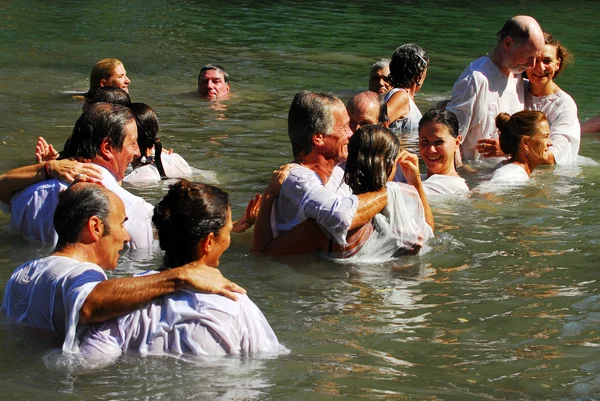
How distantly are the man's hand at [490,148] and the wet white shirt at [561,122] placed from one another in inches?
28.4

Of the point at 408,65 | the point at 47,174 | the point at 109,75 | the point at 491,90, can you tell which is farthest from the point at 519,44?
the point at 47,174

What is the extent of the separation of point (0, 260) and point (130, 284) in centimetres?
263

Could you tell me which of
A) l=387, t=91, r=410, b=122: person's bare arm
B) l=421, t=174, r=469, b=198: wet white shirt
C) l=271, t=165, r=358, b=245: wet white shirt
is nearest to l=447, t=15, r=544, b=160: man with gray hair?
l=387, t=91, r=410, b=122: person's bare arm

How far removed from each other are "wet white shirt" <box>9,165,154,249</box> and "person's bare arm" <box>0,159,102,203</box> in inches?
1.7

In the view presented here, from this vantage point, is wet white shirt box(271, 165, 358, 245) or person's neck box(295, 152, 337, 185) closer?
wet white shirt box(271, 165, 358, 245)

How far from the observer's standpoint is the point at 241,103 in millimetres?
14180

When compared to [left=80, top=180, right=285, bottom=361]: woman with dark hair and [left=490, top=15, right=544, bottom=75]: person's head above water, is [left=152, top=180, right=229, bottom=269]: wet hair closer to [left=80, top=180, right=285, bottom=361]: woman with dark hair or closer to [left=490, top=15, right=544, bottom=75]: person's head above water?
[left=80, top=180, right=285, bottom=361]: woman with dark hair

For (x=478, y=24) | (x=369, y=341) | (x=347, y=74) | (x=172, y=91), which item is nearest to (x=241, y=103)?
(x=172, y=91)

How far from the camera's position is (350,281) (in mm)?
6934

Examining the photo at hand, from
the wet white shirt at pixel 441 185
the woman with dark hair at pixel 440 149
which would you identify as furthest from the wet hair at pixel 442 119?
the wet white shirt at pixel 441 185

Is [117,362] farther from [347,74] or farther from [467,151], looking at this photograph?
[347,74]

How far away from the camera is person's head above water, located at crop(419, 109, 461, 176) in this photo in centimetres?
866

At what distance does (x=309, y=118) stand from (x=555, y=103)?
14.9 ft

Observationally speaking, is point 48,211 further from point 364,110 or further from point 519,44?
point 519,44
